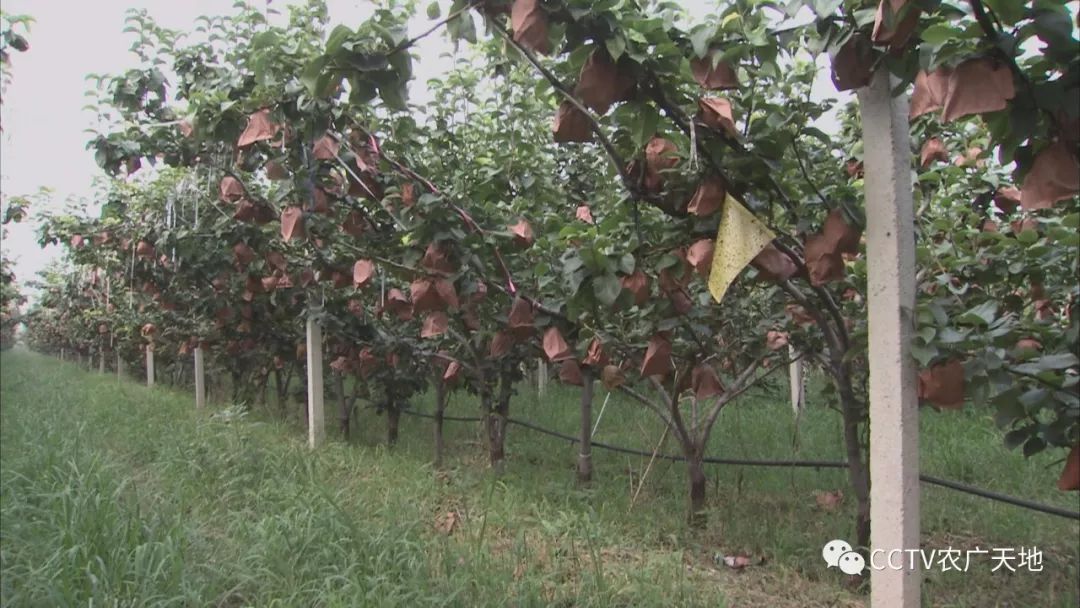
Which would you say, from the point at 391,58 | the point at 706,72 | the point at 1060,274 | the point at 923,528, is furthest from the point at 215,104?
the point at 923,528

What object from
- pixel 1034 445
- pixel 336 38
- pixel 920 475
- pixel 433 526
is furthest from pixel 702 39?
pixel 920 475

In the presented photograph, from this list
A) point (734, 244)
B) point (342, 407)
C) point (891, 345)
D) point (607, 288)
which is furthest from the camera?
point (342, 407)

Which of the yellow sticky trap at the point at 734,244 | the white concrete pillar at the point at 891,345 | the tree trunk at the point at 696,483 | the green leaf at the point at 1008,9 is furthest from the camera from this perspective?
the tree trunk at the point at 696,483

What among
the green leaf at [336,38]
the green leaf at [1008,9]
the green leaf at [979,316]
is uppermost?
the green leaf at [336,38]

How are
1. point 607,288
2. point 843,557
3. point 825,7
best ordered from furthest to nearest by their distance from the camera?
point 843,557 → point 607,288 → point 825,7

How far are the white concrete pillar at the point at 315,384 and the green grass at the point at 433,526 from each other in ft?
0.51

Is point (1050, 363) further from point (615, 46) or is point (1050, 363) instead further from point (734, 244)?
point (615, 46)

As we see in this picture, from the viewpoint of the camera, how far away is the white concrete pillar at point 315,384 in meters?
4.46

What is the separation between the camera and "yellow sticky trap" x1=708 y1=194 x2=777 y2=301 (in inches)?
57.7

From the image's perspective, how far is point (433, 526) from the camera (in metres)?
2.78

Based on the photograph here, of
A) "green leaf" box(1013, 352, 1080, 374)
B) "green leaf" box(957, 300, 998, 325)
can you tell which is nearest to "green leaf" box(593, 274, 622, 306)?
"green leaf" box(957, 300, 998, 325)

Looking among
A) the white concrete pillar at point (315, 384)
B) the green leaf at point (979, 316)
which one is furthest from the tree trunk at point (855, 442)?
the white concrete pillar at point (315, 384)

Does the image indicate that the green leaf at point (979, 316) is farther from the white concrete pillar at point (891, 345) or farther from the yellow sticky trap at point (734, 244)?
the yellow sticky trap at point (734, 244)

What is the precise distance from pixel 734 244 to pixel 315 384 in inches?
141
